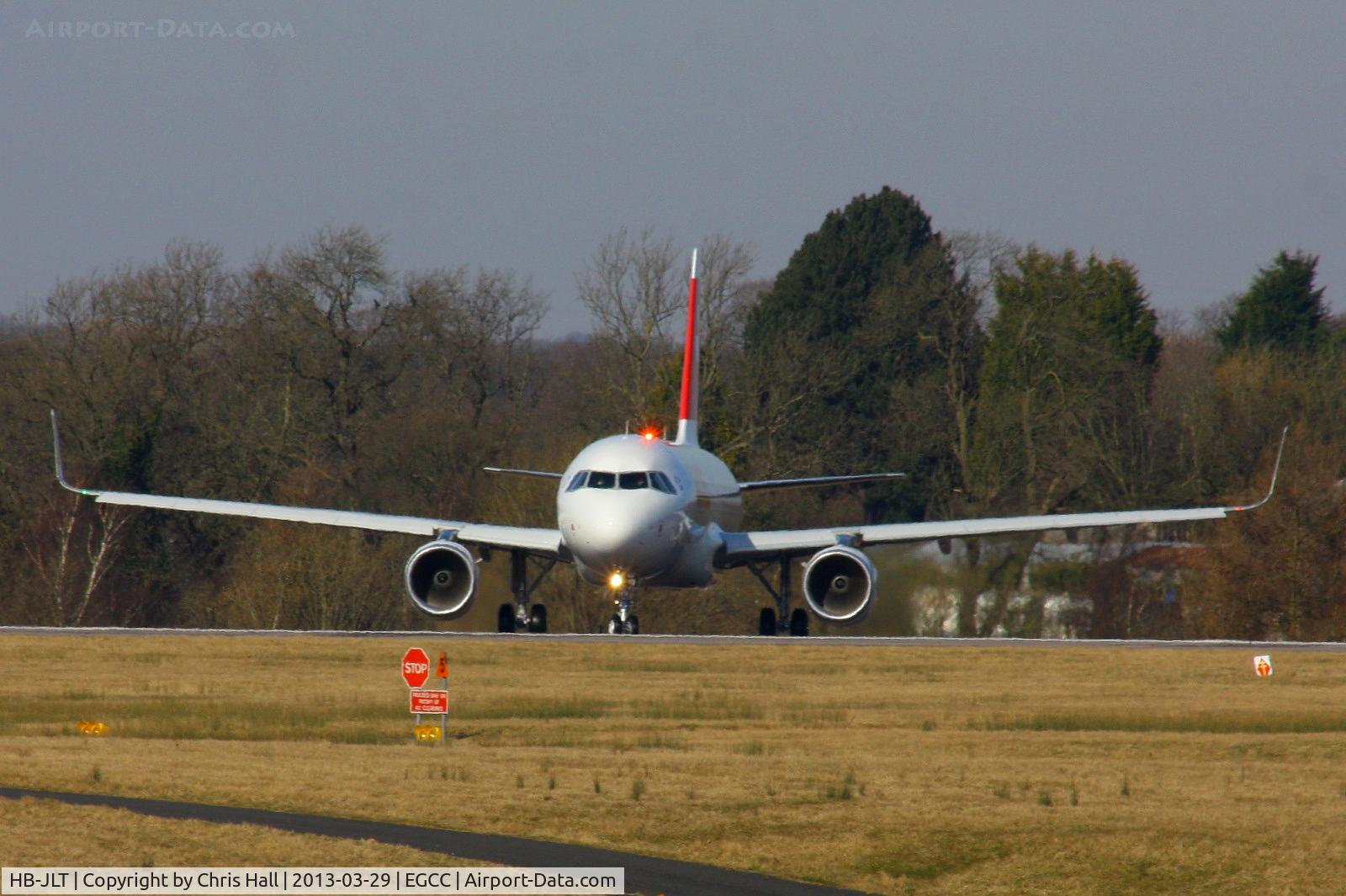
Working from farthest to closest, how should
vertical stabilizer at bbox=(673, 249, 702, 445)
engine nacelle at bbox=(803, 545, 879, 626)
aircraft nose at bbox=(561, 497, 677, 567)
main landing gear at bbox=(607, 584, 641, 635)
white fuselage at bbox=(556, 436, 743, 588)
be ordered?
1. vertical stabilizer at bbox=(673, 249, 702, 445)
2. engine nacelle at bbox=(803, 545, 879, 626)
3. main landing gear at bbox=(607, 584, 641, 635)
4. white fuselage at bbox=(556, 436, 743, 588)
5. aircraft nose at bbox=(561, 497, 677, 567)

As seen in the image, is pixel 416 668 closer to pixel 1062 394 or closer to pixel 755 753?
pixel 755 753

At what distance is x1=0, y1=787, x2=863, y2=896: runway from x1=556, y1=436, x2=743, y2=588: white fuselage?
18978mm

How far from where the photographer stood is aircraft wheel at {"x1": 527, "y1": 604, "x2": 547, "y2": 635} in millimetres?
41219

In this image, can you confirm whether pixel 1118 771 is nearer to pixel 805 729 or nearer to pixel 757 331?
pixel 805 729

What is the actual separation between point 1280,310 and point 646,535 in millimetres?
66578

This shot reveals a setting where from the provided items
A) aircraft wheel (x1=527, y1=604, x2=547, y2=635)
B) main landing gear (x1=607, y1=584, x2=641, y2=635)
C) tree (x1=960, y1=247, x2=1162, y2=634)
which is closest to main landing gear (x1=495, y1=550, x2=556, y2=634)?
aircraft wheel (x1=527, y1=604, x2=547, y2=635)

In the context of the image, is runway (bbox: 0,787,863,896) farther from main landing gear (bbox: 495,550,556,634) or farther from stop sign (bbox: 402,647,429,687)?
main landing gear (bbox: 495,550,556,634)

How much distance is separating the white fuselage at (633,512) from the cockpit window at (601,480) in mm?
16

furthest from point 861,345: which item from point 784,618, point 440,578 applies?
point 440,578

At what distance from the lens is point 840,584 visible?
40.0 meters

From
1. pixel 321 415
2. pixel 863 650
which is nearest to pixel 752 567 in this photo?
pixel 863 650

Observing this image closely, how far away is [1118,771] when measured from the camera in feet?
72.7

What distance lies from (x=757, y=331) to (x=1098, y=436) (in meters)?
32.7

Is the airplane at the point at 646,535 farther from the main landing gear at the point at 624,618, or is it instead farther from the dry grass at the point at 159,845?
the dry grass at the point at 159,845
